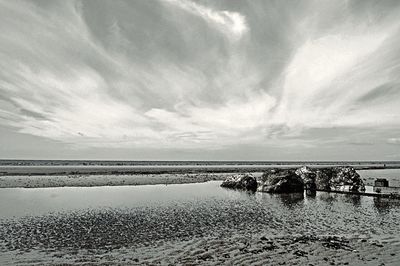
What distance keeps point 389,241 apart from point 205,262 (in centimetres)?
1386

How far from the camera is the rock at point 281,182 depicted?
51094mm

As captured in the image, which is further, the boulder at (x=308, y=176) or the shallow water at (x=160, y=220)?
the boulder at (x=308, y=176)

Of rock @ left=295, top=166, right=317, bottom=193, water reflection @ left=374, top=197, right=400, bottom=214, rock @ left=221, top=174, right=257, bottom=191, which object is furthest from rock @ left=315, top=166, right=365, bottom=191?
rock @ left=221, top=174, right=257, bottom=191

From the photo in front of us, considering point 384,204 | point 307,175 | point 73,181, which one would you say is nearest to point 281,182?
point 307,175

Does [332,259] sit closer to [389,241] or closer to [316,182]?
[389,241]

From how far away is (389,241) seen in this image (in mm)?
20562

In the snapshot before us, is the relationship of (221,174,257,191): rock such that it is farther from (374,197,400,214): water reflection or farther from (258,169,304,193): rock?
(374,197,400,214): water reflection

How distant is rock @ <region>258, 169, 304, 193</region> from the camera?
5109 centimetres

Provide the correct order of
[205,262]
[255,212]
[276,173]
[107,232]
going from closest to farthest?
[205,262], [107,232], [255,212], [276,173]

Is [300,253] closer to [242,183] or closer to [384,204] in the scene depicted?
[384,204]

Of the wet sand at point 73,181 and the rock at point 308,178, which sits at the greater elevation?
the rock at point 308,178

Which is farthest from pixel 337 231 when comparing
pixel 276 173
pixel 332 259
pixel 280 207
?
pixel 276 173

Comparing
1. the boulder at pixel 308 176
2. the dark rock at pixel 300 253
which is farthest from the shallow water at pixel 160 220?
the boulder at pixel 308 176

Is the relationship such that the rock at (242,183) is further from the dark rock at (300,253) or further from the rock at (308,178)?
the dark rock at (300,253)
